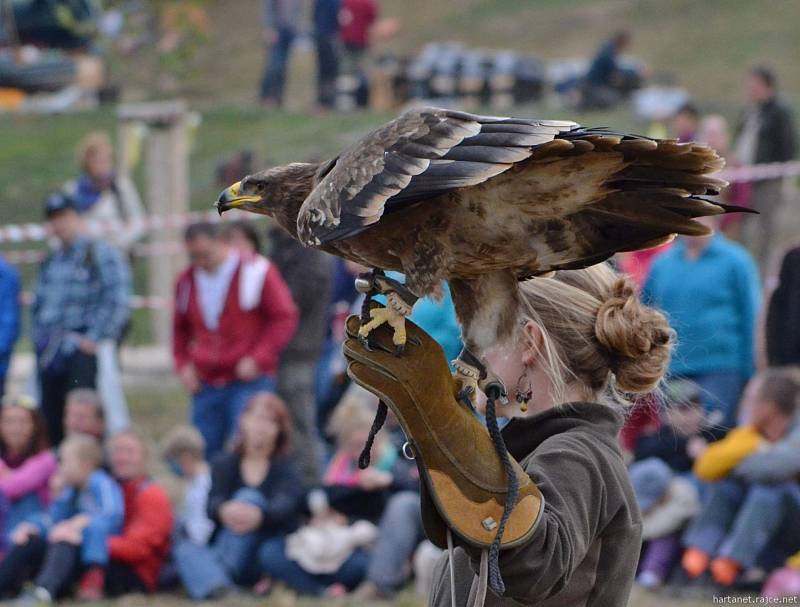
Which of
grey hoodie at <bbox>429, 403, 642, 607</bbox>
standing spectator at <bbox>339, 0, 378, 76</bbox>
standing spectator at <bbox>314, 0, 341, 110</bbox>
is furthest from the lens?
standing spectator at <bbox>339, 0, 378, 76</bbox>

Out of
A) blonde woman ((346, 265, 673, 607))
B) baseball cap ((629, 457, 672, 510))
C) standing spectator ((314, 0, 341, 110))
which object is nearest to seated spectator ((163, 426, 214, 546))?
baseball cap ((629, 457, 672, 510))

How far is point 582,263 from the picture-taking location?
2.66 meters

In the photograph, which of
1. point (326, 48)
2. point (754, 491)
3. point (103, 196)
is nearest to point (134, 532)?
point (754, 491)

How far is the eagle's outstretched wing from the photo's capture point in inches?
91.7

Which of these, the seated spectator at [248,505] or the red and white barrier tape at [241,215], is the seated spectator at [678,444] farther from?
the red and white barrier tape at [241,215]

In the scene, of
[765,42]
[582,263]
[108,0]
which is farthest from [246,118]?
[582,263]

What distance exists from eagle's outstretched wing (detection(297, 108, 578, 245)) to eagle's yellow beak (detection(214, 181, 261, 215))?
18.1 inches

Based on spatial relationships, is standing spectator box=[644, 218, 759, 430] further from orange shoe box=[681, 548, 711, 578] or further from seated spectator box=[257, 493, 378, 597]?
seated spectator box=[257, 493, 378, 597]

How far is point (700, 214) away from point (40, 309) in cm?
545

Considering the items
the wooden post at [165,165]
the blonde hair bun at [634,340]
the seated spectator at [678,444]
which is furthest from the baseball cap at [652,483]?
the wooden post at [165,165]

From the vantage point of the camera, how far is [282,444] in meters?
6.42

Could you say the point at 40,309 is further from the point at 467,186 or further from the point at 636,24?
the point at 636,24

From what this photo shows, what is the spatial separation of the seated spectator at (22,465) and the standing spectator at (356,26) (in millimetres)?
9274

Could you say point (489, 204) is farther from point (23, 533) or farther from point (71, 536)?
point (23, 533)
